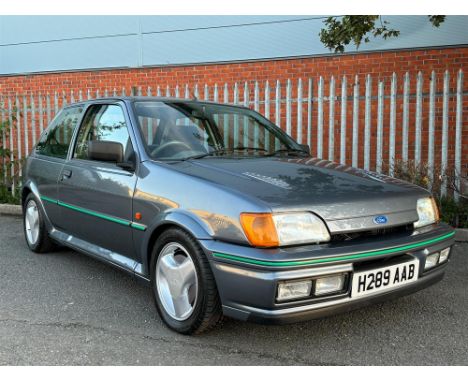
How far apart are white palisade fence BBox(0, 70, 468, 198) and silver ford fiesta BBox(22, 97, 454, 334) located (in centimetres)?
299

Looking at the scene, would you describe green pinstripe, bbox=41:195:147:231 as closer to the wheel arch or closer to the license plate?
the wheel arch

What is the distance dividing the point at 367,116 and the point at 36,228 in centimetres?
452

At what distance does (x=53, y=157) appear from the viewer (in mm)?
4570

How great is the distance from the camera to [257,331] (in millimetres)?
3014

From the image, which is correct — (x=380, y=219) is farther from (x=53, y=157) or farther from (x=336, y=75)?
(x=336, y=75)

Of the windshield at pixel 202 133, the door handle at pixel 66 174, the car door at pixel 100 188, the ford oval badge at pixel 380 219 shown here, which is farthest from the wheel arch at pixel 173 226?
the door handle at pixel 66 174

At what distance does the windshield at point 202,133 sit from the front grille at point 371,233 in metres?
1.12

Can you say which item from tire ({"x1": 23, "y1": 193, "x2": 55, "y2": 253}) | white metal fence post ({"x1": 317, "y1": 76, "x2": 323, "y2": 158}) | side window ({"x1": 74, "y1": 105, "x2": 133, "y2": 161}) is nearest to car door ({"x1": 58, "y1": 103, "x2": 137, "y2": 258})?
side window ({"x1": 74, "y1": 105, "x2": 133, "y2": 161})

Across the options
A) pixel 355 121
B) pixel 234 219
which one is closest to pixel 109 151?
pixel 234 219

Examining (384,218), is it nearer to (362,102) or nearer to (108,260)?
(108,260)

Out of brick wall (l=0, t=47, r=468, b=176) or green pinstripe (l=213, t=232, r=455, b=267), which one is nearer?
green pinstripe (l=213, t=232, r=455, b=267)

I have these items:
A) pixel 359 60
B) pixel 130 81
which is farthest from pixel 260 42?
pixel 130 81

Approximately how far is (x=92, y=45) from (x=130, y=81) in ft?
4.22

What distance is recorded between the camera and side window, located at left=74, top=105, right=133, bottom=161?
3.59 meters
